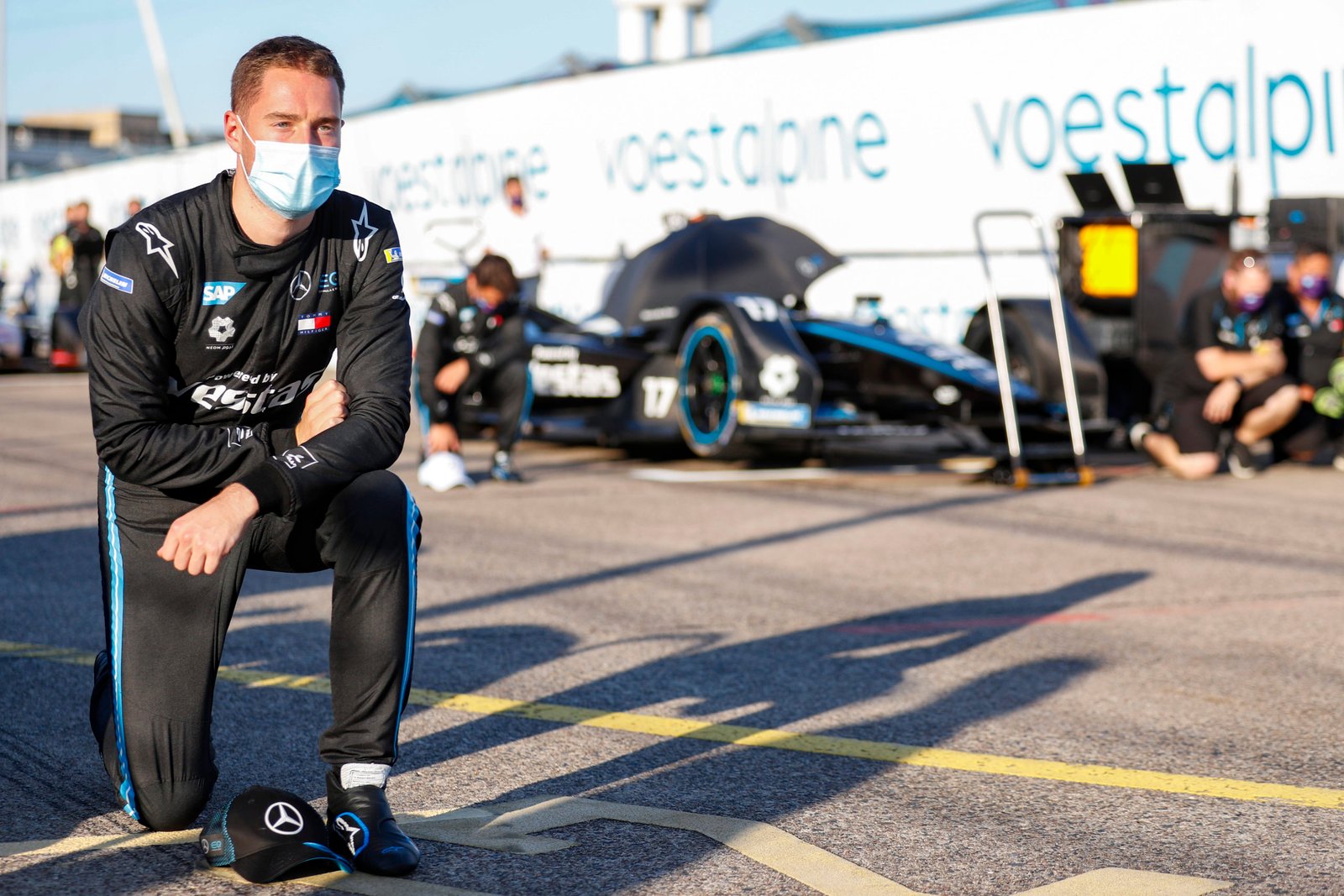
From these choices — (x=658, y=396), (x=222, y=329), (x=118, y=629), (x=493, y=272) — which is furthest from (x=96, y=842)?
(x=658, y=396)

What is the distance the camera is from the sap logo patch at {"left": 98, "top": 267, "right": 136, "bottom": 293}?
10.4ft

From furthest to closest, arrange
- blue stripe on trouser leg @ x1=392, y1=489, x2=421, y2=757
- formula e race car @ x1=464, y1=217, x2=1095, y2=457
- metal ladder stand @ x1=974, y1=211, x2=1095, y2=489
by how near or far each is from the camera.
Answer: formula e race car @ x1=464, y1=217, x2=1095, y2=457 < metal ladder stand @ x1=974, y1=211, x2=1095, y2=489 < blue stripe on trouser leg @ x1=392, y1=489, x2=421, y2=757

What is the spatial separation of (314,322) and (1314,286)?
27.7 feet

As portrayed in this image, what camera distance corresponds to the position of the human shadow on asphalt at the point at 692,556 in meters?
6.14

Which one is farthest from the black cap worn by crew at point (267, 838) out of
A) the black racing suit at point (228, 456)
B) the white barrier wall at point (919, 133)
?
the white barrier wall at point (919, 133)

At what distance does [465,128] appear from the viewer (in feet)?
68.5

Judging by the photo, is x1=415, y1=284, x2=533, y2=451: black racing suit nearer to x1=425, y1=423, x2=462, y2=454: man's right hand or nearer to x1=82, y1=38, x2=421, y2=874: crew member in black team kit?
x1=425, y1=423, x2=462, y2=454: man's right hand

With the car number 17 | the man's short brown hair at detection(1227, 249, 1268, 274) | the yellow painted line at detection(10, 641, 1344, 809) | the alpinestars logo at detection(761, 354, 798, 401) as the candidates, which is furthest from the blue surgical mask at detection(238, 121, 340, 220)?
the man's short brown hair at detection(1227, 249, 1268, 274)

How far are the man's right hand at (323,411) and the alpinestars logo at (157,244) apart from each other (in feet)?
1.20

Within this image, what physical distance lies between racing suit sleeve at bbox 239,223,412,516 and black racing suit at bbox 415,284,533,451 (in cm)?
622

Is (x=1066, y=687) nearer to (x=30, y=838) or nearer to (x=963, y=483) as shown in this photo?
(x=30, y=838)

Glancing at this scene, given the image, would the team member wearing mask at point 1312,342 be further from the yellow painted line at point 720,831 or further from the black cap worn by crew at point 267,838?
the black cap worn by crew at point 267,838

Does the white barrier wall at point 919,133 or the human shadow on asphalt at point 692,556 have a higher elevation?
the white barrier wall at point 919,133

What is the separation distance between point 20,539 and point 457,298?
3.25 metres
